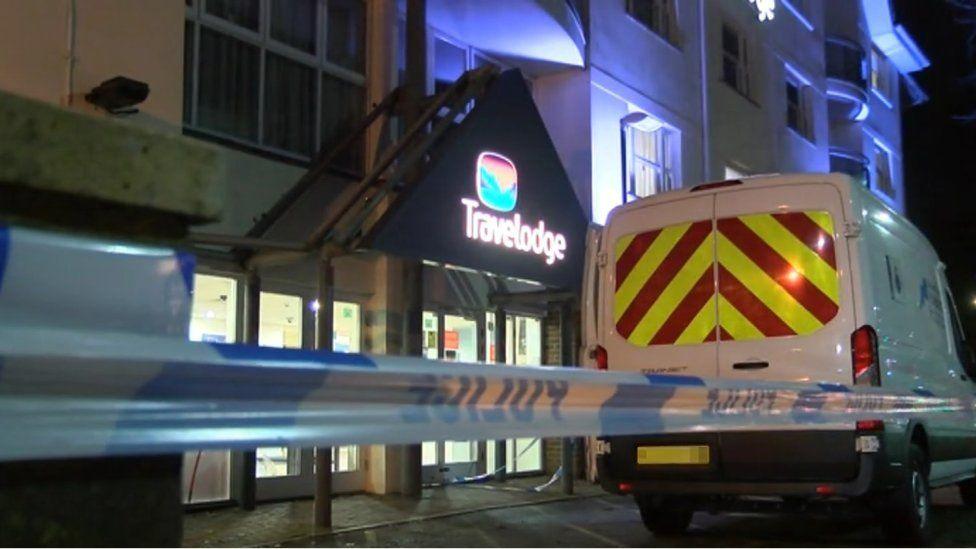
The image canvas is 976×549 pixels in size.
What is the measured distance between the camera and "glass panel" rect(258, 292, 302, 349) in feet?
32.0

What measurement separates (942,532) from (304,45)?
25.6 feet

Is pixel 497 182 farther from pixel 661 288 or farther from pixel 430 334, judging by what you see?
pixel 661 288

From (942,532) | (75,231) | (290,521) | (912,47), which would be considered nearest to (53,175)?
(75,231)

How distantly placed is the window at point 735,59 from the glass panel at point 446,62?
7448 mm

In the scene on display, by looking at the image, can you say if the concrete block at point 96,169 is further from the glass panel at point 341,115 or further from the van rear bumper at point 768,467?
the glass panel at point 341,115

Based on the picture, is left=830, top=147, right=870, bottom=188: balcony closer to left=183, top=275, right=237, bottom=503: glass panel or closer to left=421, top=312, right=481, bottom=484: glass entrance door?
left=421, top=312, right=481, bottom=484: glass entrance door

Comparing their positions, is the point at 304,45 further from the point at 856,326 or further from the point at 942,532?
the point at 942,532

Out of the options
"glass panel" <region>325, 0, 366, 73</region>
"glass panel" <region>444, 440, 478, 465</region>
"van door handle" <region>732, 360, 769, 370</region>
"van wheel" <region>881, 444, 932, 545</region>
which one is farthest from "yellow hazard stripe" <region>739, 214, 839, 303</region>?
"glass panel" <region>444, 440, 478, 465</region>

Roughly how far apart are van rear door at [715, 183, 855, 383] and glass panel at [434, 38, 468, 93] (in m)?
6.24

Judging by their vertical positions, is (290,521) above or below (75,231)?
below

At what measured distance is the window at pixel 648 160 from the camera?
1514cm

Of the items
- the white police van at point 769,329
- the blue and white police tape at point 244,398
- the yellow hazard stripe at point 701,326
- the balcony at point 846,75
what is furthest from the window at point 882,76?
the blue and white police tape at point 244,398

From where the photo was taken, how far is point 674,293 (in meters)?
6.92

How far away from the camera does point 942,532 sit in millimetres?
7938
